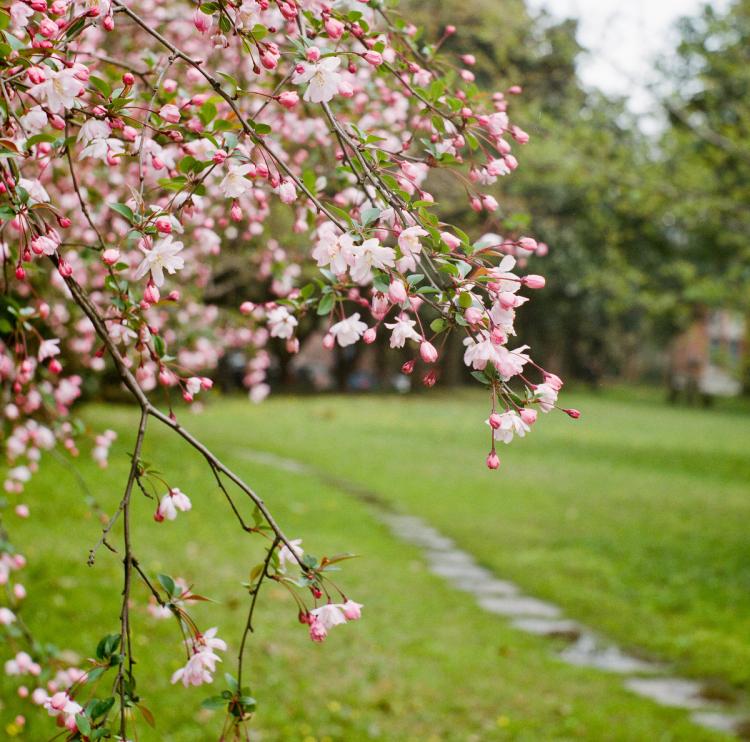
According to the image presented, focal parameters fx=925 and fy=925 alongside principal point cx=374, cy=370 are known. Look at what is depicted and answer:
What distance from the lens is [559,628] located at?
700cm

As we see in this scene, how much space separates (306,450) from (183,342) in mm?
8075

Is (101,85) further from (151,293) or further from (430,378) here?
(430,378)

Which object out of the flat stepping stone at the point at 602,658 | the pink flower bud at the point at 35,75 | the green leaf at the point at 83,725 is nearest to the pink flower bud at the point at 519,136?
the pink flower bud at the point at 35,75

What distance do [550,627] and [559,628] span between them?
0.22 feet

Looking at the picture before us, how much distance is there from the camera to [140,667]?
5.25 m

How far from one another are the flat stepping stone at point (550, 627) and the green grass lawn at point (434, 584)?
188mm

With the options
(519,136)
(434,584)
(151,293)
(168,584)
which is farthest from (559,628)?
(151,293)

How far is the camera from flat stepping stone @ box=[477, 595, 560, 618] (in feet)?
24.2

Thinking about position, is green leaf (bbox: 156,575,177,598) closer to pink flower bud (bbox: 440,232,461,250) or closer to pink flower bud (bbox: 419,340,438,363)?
pink flower bud (bbox: 419,340,438,363)

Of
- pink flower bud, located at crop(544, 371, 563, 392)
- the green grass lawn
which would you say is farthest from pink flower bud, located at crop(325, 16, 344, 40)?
the green grass lawn

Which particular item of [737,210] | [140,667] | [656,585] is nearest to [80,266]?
[140,667]

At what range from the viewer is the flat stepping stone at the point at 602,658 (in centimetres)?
614

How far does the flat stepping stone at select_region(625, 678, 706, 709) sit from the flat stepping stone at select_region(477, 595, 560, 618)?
149 centimetres

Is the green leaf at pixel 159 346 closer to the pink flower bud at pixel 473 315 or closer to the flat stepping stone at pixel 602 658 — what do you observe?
the pink flower bud at pixel 473 315
